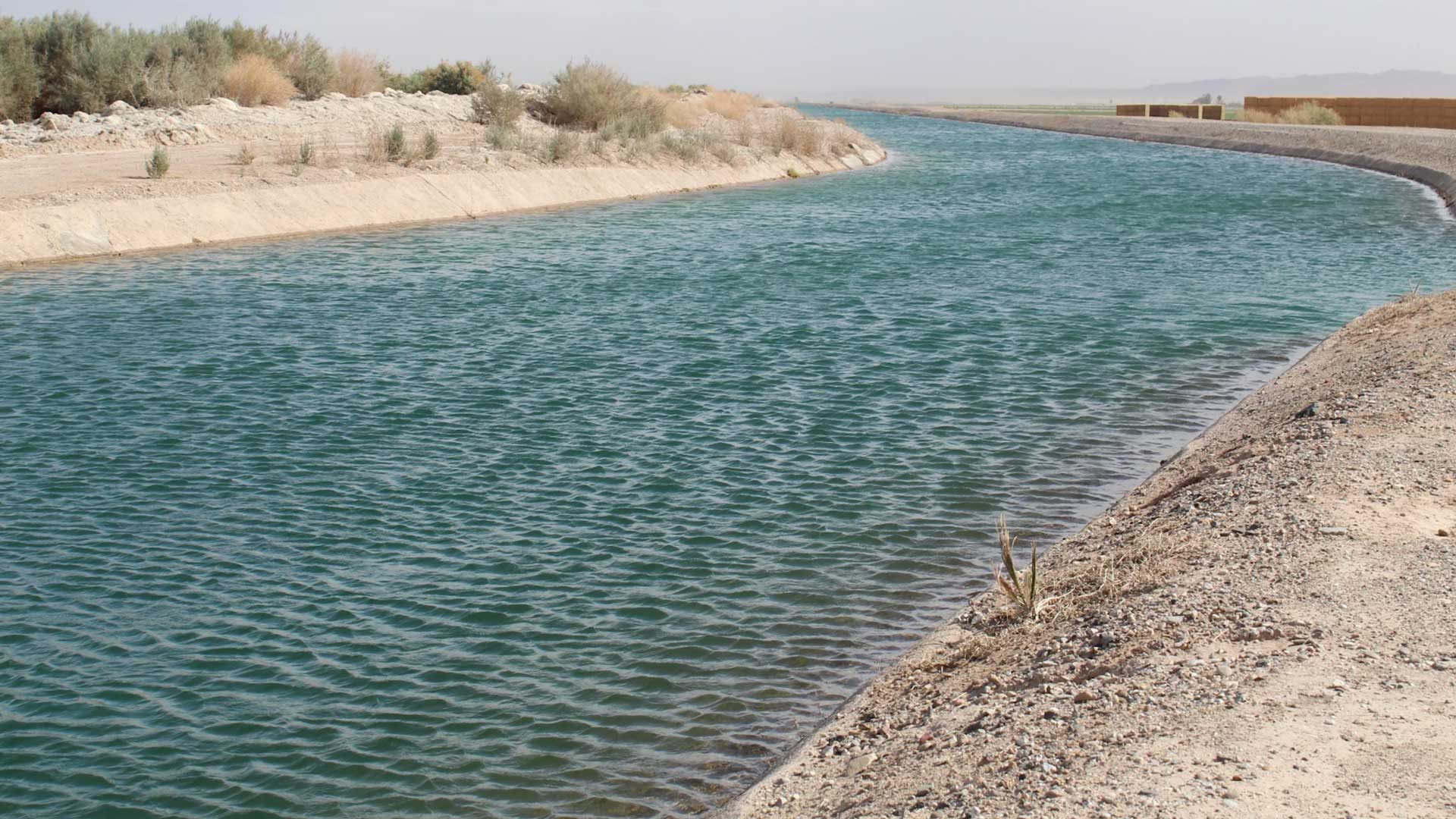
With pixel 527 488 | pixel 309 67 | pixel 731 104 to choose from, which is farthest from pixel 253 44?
pixel 527 488

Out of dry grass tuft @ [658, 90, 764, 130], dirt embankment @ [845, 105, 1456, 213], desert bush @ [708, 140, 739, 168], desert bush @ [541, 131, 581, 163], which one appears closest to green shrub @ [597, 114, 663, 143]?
desert bush @ [708, 140, 739, 168]

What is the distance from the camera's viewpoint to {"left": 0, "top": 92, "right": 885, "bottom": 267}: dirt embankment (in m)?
28.4

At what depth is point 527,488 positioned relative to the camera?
39.5 feet

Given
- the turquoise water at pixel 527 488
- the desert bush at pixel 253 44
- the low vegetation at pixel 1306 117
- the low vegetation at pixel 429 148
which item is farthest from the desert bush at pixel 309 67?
the low vegetation at pixel 1306 117

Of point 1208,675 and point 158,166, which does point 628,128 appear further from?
point 1208,675

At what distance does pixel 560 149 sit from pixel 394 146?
23.8 feet

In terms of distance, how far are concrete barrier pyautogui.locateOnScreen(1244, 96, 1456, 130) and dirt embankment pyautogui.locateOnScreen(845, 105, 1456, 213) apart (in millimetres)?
3630

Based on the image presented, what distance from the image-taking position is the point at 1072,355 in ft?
58.2

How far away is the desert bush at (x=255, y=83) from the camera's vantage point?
4744 centimetres

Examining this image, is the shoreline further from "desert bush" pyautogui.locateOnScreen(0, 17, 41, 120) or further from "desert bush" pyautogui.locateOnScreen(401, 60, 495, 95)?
"desert bush" pyautogui.locateOnScreen(401, 60, 495, 95)

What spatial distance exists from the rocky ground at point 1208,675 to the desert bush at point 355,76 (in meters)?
52.1

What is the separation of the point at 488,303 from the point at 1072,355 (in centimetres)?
1006

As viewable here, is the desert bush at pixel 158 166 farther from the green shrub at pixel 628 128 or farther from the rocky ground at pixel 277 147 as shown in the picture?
the green shrub at pixel 628 128

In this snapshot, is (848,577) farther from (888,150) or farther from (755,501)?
(888,150)
